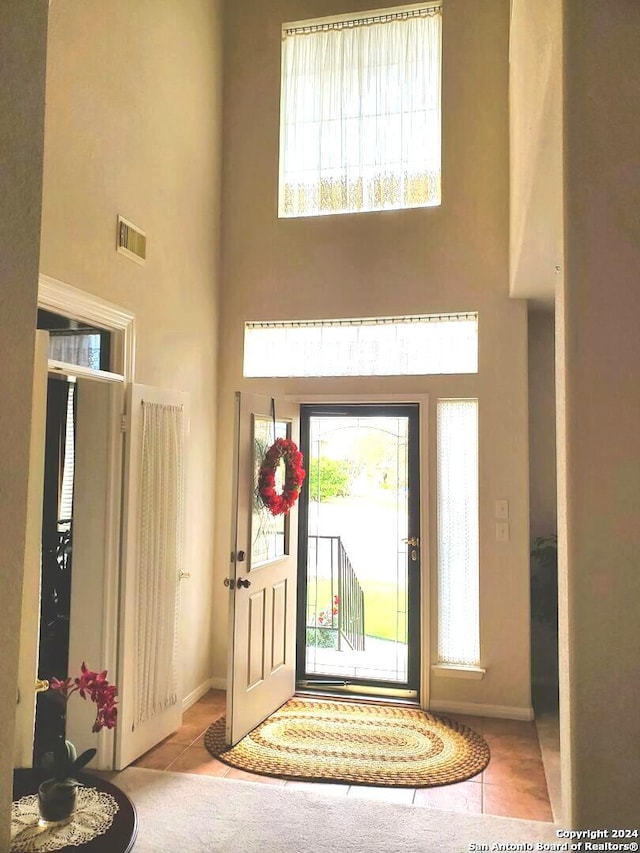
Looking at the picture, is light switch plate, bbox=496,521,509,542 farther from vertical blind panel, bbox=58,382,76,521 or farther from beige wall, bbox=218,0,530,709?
vertical blind panel, bbox=58,382,76,521

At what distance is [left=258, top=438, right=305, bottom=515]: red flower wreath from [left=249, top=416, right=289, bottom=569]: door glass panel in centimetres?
4

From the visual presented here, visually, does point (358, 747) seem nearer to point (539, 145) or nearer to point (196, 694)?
point (196, 694)

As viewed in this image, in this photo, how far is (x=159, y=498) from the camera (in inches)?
147

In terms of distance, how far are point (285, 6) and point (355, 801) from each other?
5.41m

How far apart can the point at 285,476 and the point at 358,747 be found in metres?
1.72

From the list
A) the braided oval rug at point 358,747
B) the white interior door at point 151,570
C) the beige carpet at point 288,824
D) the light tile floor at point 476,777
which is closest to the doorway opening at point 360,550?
the braided oval rug at point 358,747

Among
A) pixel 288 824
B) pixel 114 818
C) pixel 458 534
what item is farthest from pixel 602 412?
pixel 458 534

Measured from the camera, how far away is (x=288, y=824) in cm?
286

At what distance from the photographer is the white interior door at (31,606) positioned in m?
2.33

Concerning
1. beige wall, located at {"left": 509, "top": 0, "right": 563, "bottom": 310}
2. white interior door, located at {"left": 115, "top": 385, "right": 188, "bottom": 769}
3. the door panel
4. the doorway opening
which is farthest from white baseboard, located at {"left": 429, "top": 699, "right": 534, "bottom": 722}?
beige wall, located at {"left": 509, "top": 0, "right": 563, "bottom": 310}

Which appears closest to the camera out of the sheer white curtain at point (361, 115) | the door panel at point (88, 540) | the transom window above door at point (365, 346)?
the door panel at point (88, 540)

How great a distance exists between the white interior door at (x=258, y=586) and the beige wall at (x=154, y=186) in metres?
0.58

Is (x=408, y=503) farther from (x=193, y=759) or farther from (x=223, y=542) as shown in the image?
(x=193, y=759)

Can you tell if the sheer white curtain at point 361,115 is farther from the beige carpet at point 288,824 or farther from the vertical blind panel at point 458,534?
the beige carpet at point 288,824
